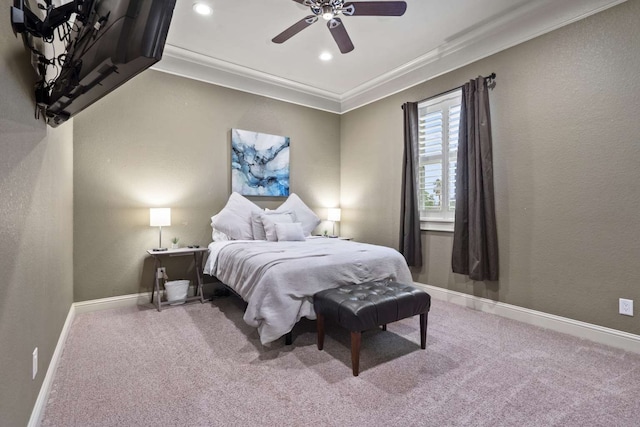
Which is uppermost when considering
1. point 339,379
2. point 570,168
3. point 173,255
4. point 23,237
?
point 570,168

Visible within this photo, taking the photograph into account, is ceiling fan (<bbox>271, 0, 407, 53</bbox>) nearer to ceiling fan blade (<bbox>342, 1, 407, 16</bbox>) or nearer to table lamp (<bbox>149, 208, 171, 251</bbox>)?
ceiling fan blade (<bbox>342, 1, 407, 16</bbox>)

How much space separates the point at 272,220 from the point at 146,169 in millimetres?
1649

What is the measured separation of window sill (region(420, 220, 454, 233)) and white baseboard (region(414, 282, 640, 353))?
2.47ft

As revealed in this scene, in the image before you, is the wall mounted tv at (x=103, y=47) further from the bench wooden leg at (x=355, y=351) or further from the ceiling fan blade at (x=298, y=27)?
the bench wooden leg at (x=355, y=351)

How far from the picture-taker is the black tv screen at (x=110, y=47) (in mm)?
1072

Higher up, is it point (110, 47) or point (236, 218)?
point (110, 47)

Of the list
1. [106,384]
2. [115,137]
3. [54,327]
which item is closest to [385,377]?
[106,384]

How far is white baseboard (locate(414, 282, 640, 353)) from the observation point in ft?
8.28

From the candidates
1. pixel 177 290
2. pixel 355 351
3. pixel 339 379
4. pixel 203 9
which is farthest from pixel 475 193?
pixel 177 290

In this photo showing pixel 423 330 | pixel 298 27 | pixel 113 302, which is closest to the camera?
pixel 423 330

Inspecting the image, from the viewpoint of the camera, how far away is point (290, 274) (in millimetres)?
2520

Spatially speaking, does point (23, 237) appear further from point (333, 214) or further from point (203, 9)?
point (333, 214)

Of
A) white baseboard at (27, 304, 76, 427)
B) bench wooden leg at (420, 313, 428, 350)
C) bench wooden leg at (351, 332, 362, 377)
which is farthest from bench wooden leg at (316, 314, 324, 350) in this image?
white baseboard at (27, 304, 76, 427)

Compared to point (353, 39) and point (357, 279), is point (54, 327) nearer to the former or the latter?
point (357, 279)
